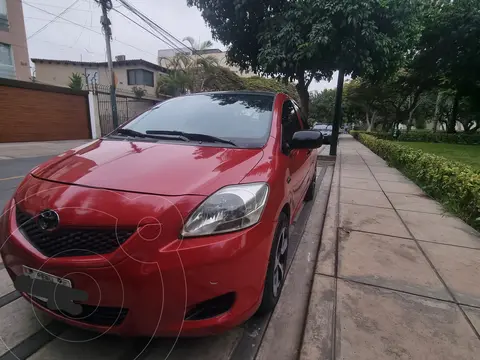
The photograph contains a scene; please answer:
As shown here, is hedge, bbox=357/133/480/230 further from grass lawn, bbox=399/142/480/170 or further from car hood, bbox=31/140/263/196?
car hood, bbox=31/140/263/196

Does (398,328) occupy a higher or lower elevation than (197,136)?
lower

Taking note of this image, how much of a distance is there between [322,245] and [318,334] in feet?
4.43

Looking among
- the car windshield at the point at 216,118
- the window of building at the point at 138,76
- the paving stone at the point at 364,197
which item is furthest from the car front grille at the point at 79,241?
the window of building at the point at 138,76

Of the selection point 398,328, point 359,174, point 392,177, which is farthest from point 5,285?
point 392,177

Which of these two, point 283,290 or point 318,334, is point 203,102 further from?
point 318,334

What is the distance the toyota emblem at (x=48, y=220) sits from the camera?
137 centimetres

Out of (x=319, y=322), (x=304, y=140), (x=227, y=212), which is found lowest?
(x=319, y=322)

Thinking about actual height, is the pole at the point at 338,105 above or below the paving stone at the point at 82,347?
above

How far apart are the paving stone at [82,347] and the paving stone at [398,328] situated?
1.27 metres

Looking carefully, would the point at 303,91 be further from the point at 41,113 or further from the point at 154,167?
the point at 41,113

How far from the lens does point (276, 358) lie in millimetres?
1652

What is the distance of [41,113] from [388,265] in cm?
1592

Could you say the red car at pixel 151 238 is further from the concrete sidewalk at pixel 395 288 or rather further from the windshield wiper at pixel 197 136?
the concrete sidewalk at pixel 395 288

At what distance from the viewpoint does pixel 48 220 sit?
139 cm
